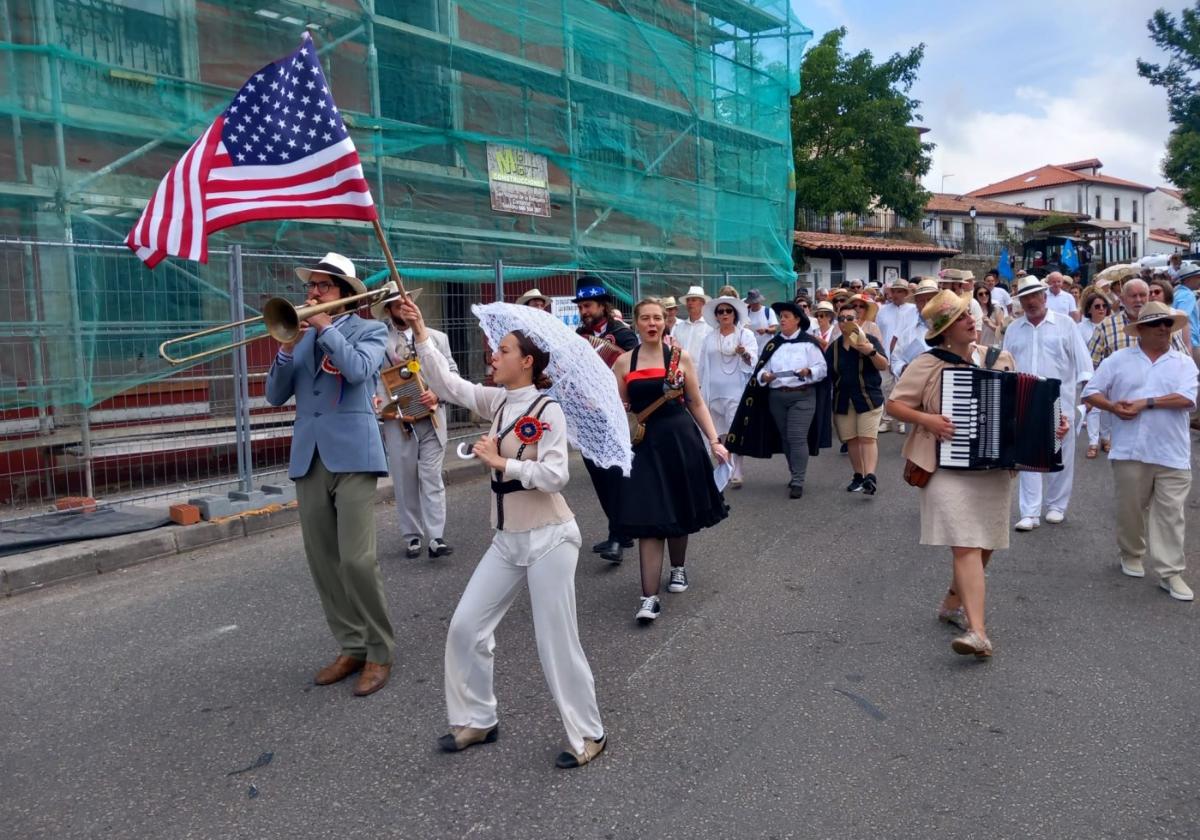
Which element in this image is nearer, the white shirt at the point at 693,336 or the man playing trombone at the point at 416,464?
the man playing trombone at the point at 416,464

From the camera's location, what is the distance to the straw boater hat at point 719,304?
939 centimetres

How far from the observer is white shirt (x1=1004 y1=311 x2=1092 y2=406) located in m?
7.45

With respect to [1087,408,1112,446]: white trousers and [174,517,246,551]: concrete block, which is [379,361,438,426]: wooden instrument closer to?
[174,517,246,551]: concrete block

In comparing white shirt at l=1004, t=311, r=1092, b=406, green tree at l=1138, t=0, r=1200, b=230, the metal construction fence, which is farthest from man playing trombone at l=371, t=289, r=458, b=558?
green tree at l=1138, t=0, r=1200, b=230

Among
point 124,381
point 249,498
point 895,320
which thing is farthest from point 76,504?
point 895,320

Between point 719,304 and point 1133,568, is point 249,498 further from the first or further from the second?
point 1133,568

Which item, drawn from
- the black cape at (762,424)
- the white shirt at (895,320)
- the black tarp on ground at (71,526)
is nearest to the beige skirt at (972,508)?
the black cape at (762,424)

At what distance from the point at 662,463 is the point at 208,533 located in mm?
3881

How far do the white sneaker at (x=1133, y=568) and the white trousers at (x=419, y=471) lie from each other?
4563mm

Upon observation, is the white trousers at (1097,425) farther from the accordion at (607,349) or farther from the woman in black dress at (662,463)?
the woman in black dress at (662,463)

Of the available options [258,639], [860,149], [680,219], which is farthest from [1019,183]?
[258,639]

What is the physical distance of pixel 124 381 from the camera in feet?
24.9

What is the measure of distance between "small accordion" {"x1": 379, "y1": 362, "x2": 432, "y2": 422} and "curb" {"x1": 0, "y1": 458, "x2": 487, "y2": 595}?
947mm

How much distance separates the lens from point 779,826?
10.4 feet
